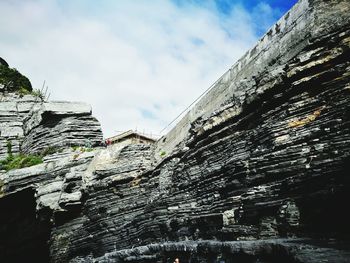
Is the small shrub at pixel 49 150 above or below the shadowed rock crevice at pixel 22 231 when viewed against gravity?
above

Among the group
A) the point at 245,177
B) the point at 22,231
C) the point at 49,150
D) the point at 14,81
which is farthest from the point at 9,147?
the point at 245,177

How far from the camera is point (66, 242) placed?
1429cm

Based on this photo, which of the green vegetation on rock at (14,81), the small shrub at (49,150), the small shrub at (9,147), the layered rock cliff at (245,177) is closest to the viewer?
the layered rock cliff at (245,177)

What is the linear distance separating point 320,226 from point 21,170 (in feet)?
48.4

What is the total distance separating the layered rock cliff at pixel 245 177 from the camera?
A: 6.11m

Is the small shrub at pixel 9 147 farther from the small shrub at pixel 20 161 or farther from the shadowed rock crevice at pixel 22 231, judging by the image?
the shadowed rock crevice at pixel 22 231

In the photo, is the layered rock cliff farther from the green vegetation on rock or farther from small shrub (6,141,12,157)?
the green vegetation on rock

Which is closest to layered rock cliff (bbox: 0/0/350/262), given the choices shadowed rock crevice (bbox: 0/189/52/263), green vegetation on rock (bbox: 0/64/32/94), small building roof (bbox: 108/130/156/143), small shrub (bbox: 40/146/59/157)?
shadowed rock crevice (bbox: 0/189/52/263)

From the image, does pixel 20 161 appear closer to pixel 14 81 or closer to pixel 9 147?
pixel 9 147

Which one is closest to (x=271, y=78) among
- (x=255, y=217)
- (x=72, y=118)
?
(x=255, y=217)

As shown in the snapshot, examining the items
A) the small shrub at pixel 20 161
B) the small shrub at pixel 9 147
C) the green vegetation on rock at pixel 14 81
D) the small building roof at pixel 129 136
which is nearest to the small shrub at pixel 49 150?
the small shrub at pixel 20 161

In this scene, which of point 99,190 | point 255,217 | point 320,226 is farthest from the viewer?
point 99,190

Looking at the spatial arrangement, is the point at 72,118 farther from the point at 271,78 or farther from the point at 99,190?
the point at 271,78

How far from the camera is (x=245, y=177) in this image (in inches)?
311
